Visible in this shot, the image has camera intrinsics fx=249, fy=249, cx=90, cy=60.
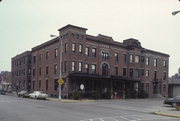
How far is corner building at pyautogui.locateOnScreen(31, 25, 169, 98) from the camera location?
4484 centimetres

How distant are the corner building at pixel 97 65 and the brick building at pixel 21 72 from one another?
284cm

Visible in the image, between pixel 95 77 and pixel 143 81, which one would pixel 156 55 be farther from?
pixel 95 77

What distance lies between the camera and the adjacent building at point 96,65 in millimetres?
44812

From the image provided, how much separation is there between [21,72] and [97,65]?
2890cm

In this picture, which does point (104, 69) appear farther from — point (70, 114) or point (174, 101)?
point (70, 114)

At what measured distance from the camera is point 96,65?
48781mm

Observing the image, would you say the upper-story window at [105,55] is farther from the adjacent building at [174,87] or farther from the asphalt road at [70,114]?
the asphalt road at [70,114]

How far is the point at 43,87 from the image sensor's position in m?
54.9

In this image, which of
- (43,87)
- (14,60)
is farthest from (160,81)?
(14,60)

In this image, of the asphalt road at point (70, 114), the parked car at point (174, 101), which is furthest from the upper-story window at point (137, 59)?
the asphalt road at point (70, 114)

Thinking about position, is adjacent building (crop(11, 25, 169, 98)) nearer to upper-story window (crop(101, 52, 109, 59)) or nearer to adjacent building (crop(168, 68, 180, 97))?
upper-story window (crop(101, 52, 109, 59))

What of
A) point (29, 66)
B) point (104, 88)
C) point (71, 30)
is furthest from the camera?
point (29, 66)

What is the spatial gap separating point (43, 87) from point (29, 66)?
11.9 m

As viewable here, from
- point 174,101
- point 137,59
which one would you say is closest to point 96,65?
point 137,59
